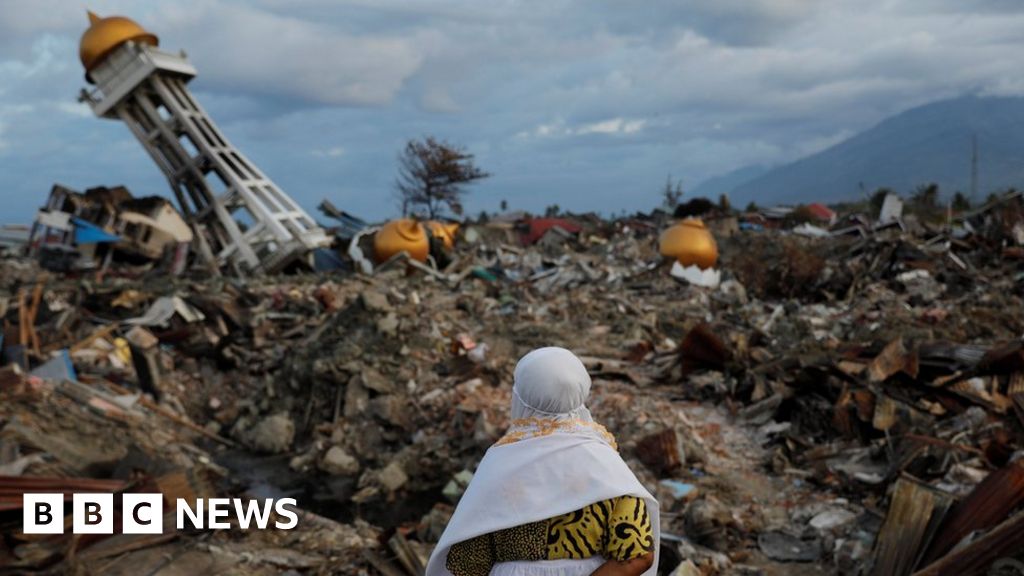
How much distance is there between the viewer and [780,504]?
17.9 feet

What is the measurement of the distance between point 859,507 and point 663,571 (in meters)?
1.58

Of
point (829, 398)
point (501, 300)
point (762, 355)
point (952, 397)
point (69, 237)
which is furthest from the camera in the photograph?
point (69, 237)

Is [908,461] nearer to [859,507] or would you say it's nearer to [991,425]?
[859,507]

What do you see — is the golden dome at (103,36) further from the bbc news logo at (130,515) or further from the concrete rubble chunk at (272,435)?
the bbc news logo at (130,515)

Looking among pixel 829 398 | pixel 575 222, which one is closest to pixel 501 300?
pixel 829 398

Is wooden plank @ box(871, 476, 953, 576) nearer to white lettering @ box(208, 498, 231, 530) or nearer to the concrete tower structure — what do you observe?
white lettering @ box(208, 498, 231, 530)

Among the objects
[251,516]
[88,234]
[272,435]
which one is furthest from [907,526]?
[88,234]

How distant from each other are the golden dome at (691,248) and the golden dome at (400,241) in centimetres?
549

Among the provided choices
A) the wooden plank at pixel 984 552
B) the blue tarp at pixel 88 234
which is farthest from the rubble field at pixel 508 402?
the blue tarp at pixel 88 234

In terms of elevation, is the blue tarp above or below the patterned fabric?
above

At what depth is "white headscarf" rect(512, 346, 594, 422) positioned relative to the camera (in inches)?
75.6

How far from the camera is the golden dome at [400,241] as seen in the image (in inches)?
647

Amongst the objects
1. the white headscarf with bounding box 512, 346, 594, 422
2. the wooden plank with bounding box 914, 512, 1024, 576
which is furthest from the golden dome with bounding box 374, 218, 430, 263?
the white headscarf with bounding box 512, 346, 594, 422

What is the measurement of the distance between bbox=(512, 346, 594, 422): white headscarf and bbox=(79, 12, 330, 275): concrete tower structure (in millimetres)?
17013
